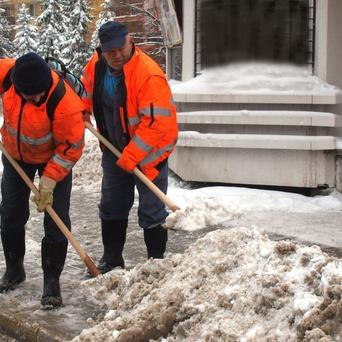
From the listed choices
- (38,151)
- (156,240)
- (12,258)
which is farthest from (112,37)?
(12,258)

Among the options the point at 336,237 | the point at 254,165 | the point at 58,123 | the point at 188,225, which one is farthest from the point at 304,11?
the point at 58,123

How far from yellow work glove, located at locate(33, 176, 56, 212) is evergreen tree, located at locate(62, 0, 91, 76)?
2567cm

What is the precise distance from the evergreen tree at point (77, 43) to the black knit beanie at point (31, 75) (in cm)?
2580

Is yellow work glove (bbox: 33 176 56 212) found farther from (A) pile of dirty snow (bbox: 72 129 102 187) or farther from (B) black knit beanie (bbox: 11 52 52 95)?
(A) pile of dirty snow (bbox: 72 129 102 187)

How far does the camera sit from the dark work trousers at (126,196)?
15.0ft

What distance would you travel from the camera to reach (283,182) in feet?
24.5

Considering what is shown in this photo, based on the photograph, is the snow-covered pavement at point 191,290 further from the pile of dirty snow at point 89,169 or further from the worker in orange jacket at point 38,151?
the pile of dirty snow at point 89,169

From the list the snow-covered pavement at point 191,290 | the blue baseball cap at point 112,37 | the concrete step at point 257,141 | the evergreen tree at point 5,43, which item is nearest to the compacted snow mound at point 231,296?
the snow-covered pavement at point 191,290

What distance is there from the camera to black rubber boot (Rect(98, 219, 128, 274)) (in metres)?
4.83

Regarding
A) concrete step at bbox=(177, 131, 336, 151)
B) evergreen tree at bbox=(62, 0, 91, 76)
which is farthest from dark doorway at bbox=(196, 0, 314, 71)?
evergreen tree at bbox=(62, 0, 91, 76)

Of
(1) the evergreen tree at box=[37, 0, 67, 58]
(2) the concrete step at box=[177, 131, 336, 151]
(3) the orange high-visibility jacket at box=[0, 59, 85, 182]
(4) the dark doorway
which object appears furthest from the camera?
(1) the evergreen tree at box=[37, 0, 67, 58]

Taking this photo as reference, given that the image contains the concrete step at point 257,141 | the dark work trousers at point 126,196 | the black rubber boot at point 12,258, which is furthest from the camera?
the concrete step at point 257,141

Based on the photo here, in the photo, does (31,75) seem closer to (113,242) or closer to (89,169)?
(113,242)

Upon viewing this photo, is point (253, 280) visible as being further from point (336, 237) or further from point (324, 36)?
→ point (324, 36)
